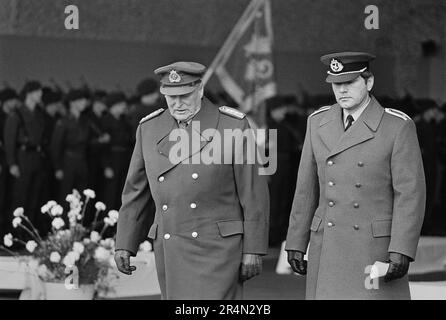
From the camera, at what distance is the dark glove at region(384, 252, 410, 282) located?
455cm

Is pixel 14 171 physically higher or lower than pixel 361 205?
lower

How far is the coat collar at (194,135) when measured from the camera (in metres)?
4.86

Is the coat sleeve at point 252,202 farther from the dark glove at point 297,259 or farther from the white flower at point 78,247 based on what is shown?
the white flower at point 78,247

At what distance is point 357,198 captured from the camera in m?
4.72

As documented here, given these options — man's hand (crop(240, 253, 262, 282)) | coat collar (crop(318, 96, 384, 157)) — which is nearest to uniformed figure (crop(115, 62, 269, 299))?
man's hand (crop(240, 253, 262, 282))

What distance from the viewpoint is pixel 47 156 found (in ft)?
35.2

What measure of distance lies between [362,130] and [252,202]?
573mm

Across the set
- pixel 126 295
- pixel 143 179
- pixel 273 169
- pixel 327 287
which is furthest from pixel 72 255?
pixel 273 169

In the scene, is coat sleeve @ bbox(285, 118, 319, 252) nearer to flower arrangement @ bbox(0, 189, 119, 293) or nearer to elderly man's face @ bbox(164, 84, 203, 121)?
elderly man's face @ bbox(164, 84, 203, 121)

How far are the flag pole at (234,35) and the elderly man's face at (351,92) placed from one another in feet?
19.2

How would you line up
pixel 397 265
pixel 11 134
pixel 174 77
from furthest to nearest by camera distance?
pixel 11 134 → pixel 174 77 → pixel 397 265

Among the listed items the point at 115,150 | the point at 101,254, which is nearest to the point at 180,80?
the point at 101,254

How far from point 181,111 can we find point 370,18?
5249mm

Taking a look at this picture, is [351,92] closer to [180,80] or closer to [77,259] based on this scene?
[180,80]
